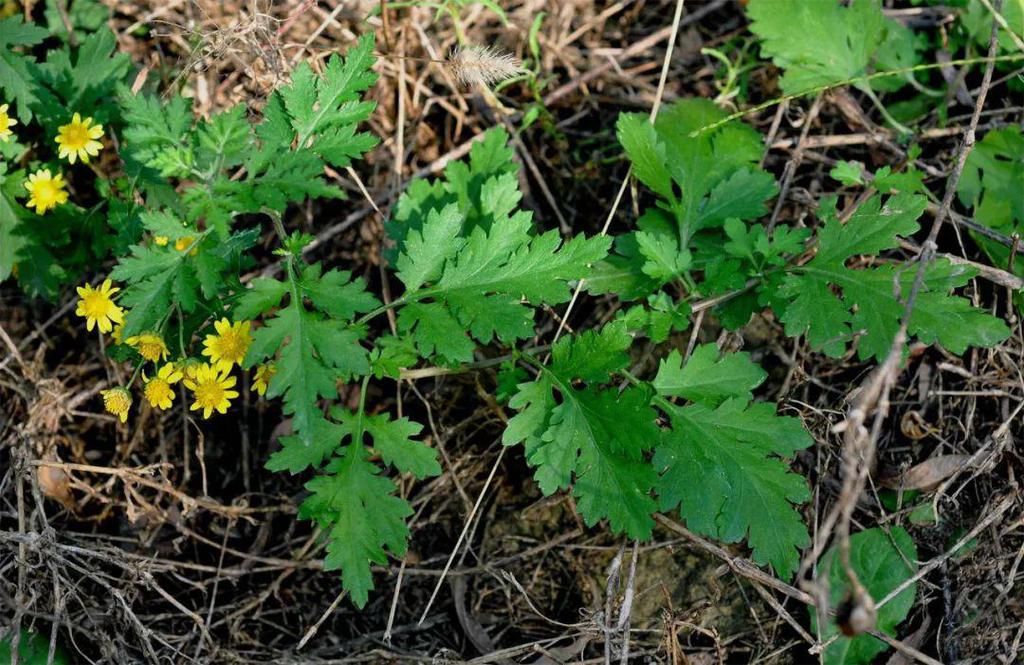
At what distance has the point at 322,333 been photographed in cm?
272

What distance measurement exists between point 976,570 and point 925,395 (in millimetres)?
672

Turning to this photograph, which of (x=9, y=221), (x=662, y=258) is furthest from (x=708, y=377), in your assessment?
(x=9, y=221)

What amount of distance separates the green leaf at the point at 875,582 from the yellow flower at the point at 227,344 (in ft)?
7.00

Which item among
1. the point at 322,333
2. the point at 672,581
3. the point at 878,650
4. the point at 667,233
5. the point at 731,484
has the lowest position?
the point at 878,650

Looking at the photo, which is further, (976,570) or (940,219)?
(976,570)

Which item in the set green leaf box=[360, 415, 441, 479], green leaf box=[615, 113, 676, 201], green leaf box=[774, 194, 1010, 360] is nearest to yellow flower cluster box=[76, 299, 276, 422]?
green leaf box=[360, 415, 441, 479]

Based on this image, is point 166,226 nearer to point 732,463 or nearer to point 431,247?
point 431,247

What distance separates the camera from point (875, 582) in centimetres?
323

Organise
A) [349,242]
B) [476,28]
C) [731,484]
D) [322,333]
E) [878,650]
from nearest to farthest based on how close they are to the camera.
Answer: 1. [322,333]
2. [731,484]
3. [878,650]
4. [349,242]
5. [476,28]

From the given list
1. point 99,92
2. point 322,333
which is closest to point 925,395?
point 322,333

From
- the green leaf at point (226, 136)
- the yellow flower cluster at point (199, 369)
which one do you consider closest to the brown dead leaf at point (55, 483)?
the yellow flower cluster at point (199, 369)

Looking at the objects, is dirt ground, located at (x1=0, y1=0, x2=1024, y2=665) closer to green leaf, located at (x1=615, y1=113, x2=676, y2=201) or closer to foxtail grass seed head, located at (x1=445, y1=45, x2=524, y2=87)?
foxtail grass seed head, located at (x1=445, y1=45, x2=524, y2=87)

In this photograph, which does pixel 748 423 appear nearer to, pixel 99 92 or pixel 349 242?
pixel 349 242

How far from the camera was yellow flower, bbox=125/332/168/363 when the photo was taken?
2.92 meters
